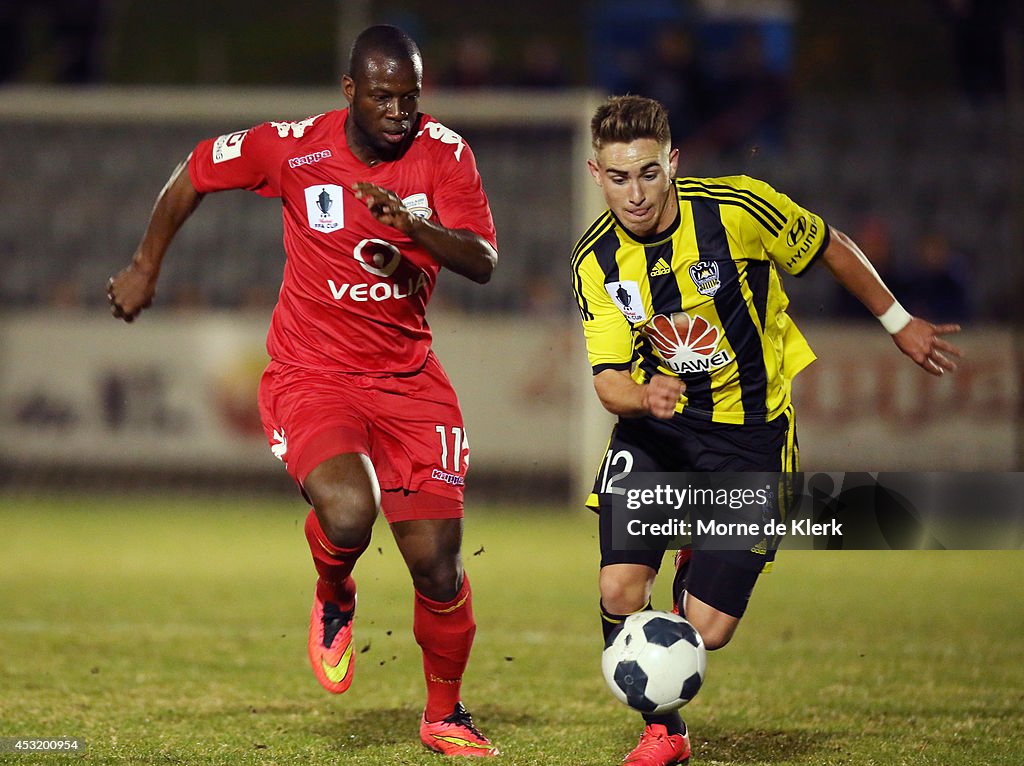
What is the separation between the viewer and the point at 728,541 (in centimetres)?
488

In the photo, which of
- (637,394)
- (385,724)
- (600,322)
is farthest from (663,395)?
(385,724)

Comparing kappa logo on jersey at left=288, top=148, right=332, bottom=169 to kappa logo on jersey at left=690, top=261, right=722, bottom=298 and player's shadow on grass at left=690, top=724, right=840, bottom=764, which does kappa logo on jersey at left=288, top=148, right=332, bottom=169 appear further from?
player's shadow on grass at left=690, top=724, right=840, bottom=764

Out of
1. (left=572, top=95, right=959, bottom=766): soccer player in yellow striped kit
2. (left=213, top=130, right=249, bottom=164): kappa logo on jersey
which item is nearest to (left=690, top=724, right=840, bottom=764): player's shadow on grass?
(left=572, top=95, right=959, bottom=766): soccer player in yellow striped kit

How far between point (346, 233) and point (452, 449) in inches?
33.4

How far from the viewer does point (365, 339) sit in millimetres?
5207

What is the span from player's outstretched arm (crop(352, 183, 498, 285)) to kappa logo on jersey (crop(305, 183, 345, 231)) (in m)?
0.48

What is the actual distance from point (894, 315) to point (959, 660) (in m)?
2.46

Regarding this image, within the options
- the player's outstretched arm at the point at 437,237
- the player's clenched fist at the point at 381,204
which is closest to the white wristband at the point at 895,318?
the player's outstretched arm at the point at 437,237

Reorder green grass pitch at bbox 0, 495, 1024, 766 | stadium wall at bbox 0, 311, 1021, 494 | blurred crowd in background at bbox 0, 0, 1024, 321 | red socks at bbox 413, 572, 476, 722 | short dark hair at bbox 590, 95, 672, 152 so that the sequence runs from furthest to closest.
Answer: blurred crowd in background at bbox 0, 0, 1024, 321
stadium wall at bbox 0, 311, 1021, 494
red socks at bbox 413, 572, 476, 722
green grass pitch at bbox 0, 495, 1024, 766
short dark hair at bbox 590, 95, 672, 152

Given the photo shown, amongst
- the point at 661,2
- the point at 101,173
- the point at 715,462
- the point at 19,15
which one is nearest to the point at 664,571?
the point at 715,462

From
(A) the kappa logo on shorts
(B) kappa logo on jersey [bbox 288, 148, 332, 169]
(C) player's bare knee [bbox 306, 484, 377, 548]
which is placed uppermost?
(B) kappa logo on jersey [bbox 288, 148, 332, 169]

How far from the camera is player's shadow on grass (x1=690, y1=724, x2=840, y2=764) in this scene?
4.79 metres

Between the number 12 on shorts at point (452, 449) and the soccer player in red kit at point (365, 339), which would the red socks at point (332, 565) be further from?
the number 12 on shorts at point (452, 449)

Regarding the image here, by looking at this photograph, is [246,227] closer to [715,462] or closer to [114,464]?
[114,464]
